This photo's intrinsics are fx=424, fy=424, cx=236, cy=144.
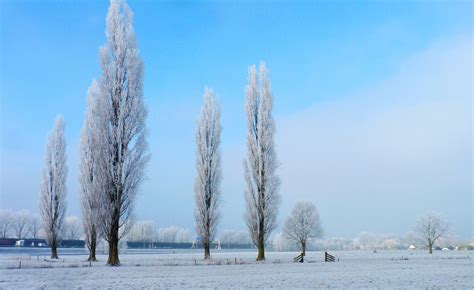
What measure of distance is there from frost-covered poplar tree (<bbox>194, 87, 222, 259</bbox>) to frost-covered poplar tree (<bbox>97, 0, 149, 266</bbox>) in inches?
367

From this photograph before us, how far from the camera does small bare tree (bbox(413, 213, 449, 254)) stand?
3472 inches

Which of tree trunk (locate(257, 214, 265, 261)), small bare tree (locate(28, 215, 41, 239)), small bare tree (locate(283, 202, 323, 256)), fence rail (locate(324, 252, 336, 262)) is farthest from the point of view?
small bare tree (locate(28, 215, 41, 239))

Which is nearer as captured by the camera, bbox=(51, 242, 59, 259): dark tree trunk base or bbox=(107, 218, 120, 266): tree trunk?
bbox=(107, 218, 120, 266): tree trunk

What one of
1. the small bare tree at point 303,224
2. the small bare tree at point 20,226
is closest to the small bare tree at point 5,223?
the small bare tree at point 20,226

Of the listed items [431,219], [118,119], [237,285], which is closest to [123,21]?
[118,119]

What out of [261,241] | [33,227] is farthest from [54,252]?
[33,227]

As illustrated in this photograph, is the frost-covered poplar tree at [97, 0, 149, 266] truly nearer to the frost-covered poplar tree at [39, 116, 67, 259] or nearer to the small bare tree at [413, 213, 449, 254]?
the frost-covered poplar tree at [39, 116, 67, 259]

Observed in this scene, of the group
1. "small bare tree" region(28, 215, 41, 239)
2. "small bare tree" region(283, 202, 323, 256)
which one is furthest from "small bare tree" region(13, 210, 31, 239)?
"small bare tree" region(283, 202, 323, 256)

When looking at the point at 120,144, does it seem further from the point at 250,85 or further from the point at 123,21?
the point at 250,85

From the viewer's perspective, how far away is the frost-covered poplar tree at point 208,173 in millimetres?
38500

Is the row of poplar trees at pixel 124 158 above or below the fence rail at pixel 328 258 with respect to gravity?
above

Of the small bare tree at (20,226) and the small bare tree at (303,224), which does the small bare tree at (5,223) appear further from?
the small bare tree at (303,224)

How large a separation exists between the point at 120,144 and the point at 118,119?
175 cm

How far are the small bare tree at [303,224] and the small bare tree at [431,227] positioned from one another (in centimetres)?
2767
